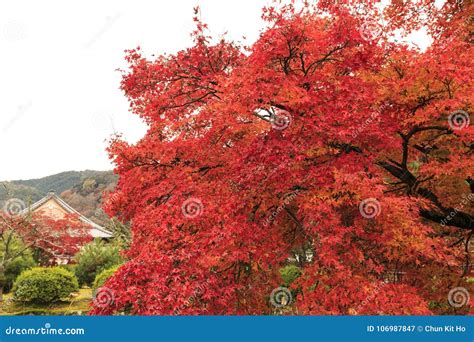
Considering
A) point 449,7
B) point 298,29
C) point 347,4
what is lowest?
point 298,29

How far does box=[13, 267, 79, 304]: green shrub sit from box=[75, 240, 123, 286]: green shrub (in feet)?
13.2

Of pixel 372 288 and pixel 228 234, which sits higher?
pixel 228 234

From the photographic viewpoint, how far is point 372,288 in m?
6.39

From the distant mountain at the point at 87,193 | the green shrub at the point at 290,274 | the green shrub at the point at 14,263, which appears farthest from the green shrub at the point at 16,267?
the distant mountain at the point at 87,193

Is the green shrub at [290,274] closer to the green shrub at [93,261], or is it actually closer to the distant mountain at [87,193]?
the green shrub at [93,261]

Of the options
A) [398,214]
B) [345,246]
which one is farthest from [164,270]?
[398,214]

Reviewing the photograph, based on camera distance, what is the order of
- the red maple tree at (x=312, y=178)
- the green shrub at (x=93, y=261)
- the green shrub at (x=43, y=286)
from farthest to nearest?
the green shrub at (x=93, y=261) < the green shrub at (x=43, y=286) < the red maple tree at (x=312, y=178)

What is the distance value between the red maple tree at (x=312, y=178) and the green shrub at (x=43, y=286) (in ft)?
49.2

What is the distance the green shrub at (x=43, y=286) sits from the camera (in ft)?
69.7

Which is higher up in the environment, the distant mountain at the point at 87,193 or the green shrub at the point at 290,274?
the distant mountain at the point at 87,193

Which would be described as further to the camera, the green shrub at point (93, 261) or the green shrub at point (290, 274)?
the green shrub at point (93, 261)

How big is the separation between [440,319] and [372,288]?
1165 millimetres

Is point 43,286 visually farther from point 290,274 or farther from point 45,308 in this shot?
point 290,274

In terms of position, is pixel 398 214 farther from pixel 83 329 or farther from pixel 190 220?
pixel 83 329
